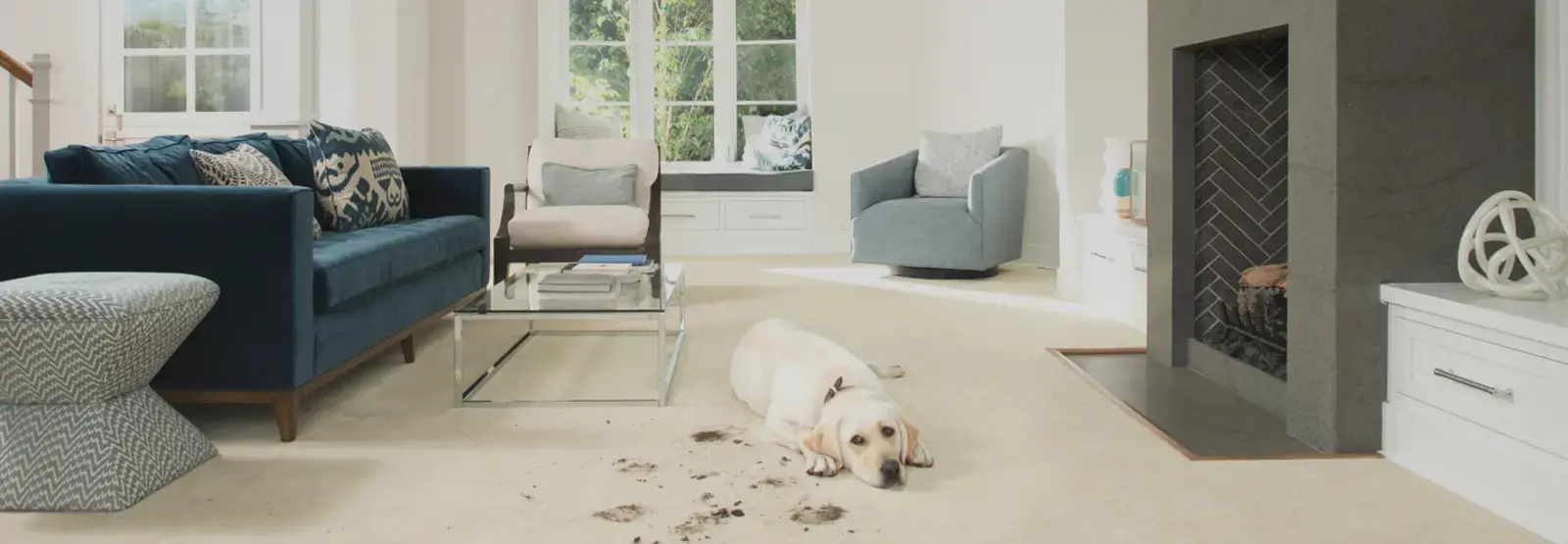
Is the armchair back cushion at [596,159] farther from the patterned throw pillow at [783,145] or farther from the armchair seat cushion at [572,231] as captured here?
the patterned throw pillow at [783,145]

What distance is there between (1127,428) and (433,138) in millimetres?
6331

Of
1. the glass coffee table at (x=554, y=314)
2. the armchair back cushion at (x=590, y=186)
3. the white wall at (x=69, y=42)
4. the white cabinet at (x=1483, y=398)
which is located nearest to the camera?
the white cabinet at (x=1483, y=398)

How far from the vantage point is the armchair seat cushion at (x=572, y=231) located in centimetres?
537

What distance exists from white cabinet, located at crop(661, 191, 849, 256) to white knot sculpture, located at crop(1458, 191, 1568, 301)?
6.26 meters

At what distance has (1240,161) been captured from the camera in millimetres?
3613

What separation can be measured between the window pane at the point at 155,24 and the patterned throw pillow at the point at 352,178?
331 centimetres

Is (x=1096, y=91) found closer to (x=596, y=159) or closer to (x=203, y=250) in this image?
(x=596, y=159)

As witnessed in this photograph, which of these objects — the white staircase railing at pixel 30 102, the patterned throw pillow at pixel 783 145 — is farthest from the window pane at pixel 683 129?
the white staircase railing at pixel 30 102

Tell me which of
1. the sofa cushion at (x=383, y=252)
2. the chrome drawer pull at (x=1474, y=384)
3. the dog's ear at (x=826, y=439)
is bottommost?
the dog's ear at (x=826, y=439)

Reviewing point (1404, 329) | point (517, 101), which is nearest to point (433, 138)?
point (517, 101)

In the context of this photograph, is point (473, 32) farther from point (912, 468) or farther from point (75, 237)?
point (912, 468)

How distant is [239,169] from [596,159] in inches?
102

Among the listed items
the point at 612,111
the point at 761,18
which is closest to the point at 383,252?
Answer: the point at 612,111

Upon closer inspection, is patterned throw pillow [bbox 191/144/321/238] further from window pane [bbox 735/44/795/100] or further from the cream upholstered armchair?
window pane [bbox 735/44/795/100]
